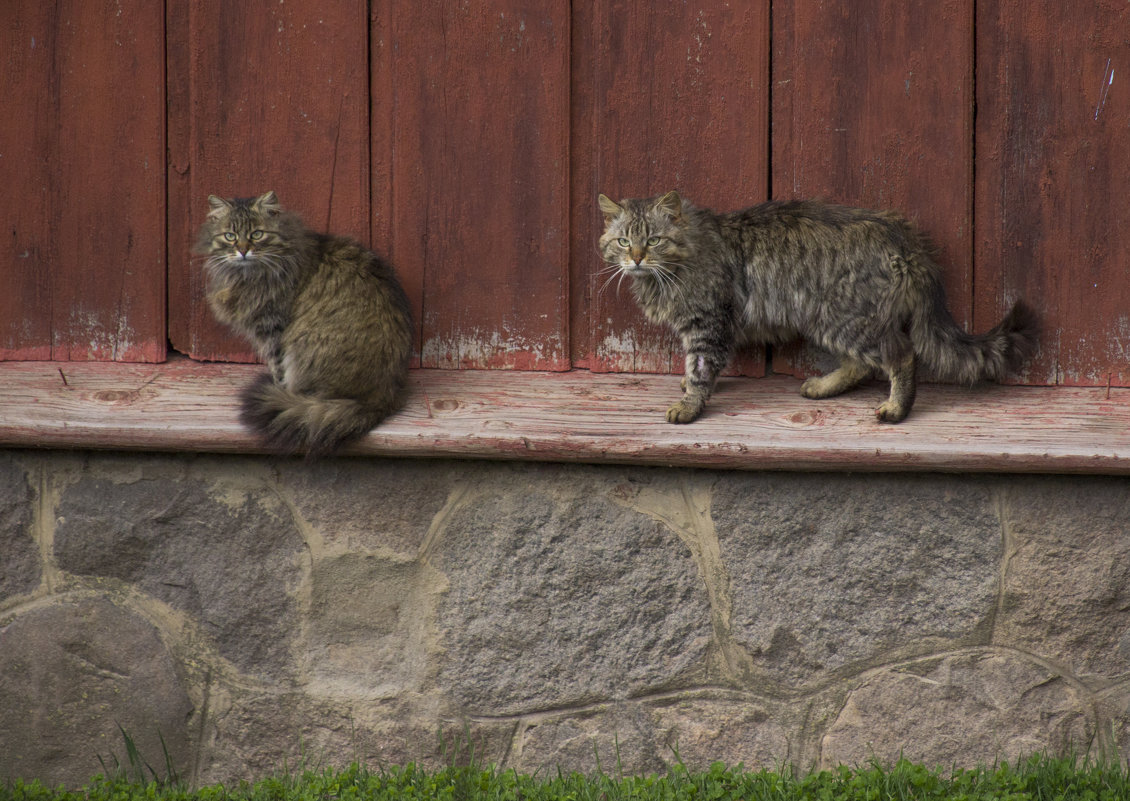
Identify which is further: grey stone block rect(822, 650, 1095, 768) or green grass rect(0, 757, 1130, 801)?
grey stone block rect(822, 650, 1095, 768)

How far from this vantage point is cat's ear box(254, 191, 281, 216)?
294 centimetres

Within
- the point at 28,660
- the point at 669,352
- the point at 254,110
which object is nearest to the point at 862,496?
the point at 669,352

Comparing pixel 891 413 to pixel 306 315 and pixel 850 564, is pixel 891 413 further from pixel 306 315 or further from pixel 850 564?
pixel 306 315

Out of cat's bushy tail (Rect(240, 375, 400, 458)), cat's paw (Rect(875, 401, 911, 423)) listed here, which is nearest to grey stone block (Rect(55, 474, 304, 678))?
cat's bushy tail (Rect(240, 375, 400, 458))

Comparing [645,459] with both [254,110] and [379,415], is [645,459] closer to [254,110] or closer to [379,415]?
[379,415]

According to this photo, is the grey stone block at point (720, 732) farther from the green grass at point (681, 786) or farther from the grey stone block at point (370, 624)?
the grey stone block at point (370, 624)

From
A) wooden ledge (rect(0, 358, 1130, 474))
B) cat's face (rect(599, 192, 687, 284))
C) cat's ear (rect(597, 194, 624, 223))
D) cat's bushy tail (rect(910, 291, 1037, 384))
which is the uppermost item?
cat's ear (rect(597, 194, 624, 223))

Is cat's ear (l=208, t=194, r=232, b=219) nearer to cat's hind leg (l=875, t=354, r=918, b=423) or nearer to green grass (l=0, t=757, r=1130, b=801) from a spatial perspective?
green grass (l=0, t=757, r=1130, b=801)

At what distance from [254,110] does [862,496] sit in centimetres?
209

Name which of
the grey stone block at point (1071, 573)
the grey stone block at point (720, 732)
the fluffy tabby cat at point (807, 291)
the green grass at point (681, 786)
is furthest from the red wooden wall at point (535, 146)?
the green grass at point (681, 786)

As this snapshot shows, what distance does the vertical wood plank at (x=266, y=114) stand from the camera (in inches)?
120

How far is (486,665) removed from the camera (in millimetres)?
2924

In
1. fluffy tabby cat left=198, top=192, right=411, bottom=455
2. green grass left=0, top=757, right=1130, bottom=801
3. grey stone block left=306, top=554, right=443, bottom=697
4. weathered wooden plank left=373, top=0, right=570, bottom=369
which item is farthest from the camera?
weathered wooden plank left=373, top=0, right=570, bottom=369

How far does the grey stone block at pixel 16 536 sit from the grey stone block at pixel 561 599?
1.15 m
